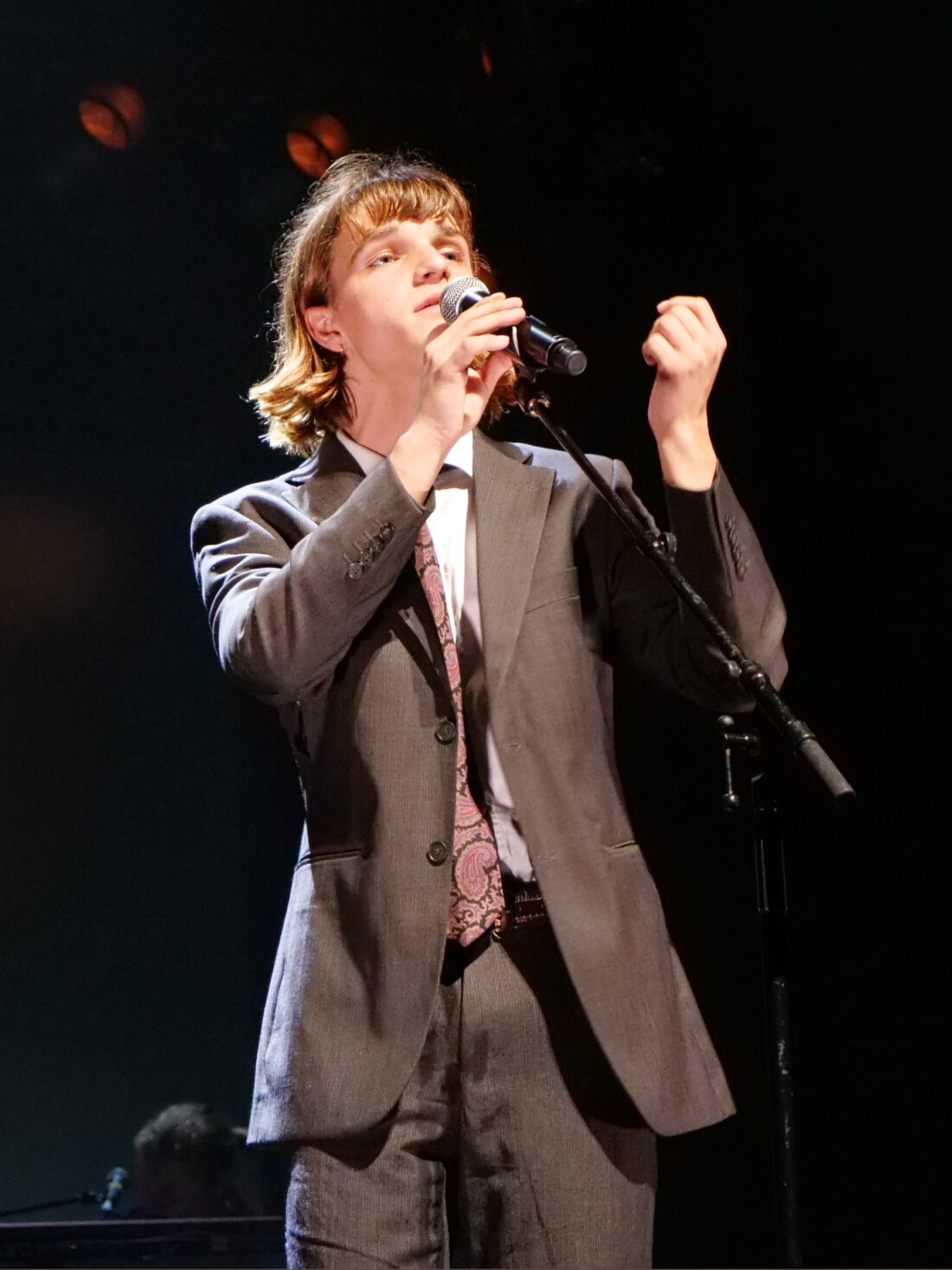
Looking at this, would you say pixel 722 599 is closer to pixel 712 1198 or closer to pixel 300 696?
pixel 300 696

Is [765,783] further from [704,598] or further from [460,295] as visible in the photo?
[460,295]

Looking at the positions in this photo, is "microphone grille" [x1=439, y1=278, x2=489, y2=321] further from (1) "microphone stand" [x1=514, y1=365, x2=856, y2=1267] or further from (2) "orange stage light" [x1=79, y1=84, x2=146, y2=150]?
(2) "orange stage light" [x1=79, y1=84, x2=146, y2=150]

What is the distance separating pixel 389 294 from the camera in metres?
1.90

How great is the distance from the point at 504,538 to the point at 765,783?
0.43 m

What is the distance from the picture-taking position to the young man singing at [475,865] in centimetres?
146

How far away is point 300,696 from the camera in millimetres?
1627

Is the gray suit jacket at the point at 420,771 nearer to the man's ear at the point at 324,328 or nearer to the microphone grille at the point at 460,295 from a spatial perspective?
the microphone grille at the point at 460,295

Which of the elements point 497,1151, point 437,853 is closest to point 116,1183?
point 497,1151

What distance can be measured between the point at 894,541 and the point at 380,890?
1341 mm

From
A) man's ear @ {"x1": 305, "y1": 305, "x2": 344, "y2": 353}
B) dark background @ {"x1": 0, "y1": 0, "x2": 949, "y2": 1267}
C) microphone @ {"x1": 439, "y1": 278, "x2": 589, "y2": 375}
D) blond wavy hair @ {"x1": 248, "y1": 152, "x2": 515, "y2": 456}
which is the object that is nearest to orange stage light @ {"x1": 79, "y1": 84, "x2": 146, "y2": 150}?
dark background @ {"x1": 0, "y1": 0, "x2": 949, "y2": 1267}

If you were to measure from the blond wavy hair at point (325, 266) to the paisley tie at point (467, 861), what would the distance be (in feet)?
1.91

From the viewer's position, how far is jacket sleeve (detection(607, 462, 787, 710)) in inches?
60.4

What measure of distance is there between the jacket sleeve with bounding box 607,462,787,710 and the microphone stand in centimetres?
3

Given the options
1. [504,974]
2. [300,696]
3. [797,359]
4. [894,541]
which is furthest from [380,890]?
[797,359]
